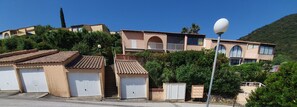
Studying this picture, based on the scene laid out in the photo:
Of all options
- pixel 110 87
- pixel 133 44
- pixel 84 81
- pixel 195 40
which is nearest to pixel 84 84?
pixel 84 81

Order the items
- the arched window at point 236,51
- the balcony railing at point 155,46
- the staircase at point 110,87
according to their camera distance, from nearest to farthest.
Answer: the staircase at point 110,87, the balcony railing at point 155,46, the arched window at point 236,51

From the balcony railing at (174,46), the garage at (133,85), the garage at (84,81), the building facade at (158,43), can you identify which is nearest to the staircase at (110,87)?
the garage at (84,81)

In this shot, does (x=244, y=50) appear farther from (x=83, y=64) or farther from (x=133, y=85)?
(x=83, y=64)

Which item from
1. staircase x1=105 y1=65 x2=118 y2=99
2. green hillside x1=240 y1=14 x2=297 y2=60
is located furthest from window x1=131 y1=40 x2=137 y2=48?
green hillside x1=240 y1=14 x2=297 y2=60

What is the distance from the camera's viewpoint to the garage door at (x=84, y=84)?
848 cm

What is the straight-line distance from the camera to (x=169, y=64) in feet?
48.6

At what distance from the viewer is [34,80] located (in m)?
8.68

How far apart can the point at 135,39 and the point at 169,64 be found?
9570 millimetres

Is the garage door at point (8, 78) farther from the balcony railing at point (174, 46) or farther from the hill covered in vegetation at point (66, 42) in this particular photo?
the balcony railing at point (174, 46)

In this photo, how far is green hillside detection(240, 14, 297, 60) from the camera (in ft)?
139

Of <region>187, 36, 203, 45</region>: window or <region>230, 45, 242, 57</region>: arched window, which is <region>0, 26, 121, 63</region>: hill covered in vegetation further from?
<region>230, 45, 242, 57</region>: arched window

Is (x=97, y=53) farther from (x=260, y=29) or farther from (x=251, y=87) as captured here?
(x=260, y=29)

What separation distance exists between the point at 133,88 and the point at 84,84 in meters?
3.59

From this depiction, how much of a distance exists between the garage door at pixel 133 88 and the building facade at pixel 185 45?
41.1ft
